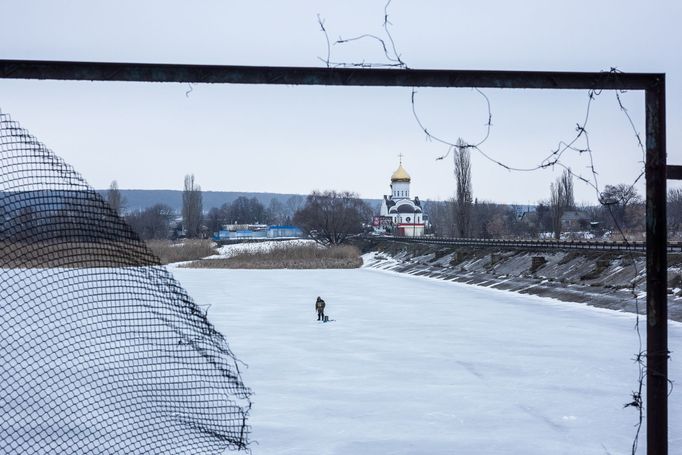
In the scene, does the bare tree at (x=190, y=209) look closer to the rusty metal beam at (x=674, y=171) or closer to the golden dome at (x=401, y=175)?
the golden dome at (x=401, y=175)

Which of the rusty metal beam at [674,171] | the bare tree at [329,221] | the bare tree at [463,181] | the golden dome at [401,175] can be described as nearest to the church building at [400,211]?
the golden dome at [401,175]

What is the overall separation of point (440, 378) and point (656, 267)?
7.95m

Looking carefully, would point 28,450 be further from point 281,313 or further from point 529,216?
point 529,216

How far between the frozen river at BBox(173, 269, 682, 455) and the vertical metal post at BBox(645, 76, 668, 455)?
3772 millimetres

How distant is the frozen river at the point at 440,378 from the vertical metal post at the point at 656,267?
377 centimetres

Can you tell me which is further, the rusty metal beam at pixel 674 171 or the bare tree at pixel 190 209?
the bare tree at pixel 190 209

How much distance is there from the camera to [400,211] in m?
101

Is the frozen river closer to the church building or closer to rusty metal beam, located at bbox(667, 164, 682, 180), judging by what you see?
rusty metal beam, located at bbox(667, 164, 682, 180)

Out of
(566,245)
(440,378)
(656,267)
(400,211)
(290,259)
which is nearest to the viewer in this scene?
(656,267)

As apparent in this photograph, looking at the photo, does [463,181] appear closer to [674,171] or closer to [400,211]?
[400,211]

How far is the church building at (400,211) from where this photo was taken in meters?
98.4

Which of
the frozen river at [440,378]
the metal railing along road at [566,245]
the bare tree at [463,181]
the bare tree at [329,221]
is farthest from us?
the bare tree at [329,221]

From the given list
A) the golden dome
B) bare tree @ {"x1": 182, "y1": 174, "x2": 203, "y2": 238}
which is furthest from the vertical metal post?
the golden dome

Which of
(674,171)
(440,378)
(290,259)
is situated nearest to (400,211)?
(290,259)
